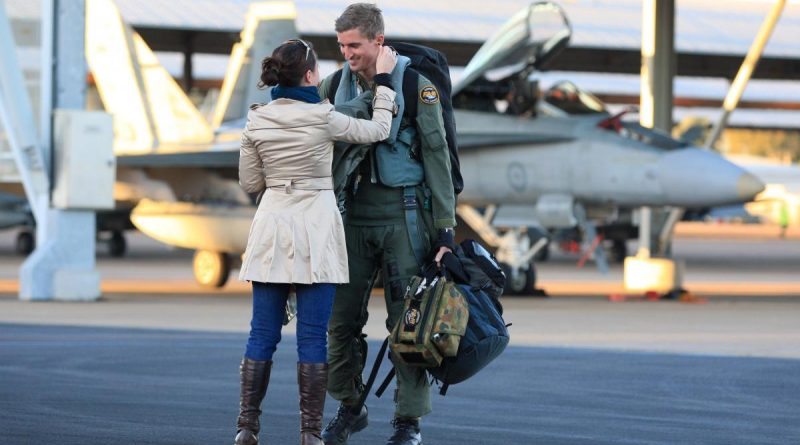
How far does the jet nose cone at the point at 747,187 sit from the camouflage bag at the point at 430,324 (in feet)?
36.2

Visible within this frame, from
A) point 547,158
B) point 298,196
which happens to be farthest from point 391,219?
point 547,158

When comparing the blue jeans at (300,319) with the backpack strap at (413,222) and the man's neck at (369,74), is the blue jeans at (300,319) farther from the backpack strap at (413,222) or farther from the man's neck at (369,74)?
the man's neck at (369,74)

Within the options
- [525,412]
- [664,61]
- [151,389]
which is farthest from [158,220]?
[525,412]

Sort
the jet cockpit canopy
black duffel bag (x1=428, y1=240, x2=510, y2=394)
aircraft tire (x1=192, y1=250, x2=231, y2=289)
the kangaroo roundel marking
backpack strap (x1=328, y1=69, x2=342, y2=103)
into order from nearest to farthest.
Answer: black duffel bag (x1=428, y1=240, x2=510, y2=394) < backpack strap (x1=328, y1=69, x2=342, y2=103) < the jet cockpit canopy < the kangaroo roundel marking < aircraft tire (x1=192, y1=250, x2=231, y2=289)

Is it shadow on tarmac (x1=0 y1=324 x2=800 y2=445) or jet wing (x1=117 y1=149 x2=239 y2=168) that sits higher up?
shadow on tarmac (x1=0 y1=324 x2=800 y2=445)

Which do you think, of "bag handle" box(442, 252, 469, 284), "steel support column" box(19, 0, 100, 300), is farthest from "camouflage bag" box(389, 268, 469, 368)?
"steel support column" box(19, 0, 100, 300)

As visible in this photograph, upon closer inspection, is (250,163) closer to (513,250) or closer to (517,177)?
(517,177)

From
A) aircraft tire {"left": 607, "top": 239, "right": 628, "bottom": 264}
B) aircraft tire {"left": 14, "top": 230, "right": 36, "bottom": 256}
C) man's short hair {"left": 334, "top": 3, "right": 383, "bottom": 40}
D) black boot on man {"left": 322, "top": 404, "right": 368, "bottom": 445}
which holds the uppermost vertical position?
man's short hair {"left": 334, "top": 3, "right": 383, "bottom": 40}

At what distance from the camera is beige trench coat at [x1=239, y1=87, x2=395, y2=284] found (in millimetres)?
5559

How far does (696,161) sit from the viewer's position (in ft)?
54.1

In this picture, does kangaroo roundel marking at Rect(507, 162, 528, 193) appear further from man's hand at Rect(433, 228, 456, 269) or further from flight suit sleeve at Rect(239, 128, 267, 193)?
flight suit sleeve at Rect(239, 128, 267, 193)

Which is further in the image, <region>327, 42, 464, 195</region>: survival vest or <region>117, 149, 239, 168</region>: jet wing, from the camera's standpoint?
<region>117, 149, 239, 168</region>: jet wing

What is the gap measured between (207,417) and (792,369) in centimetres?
430

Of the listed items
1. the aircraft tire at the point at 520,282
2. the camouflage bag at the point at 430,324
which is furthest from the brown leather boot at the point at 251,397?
the aircraft tire at the point at 520,282
